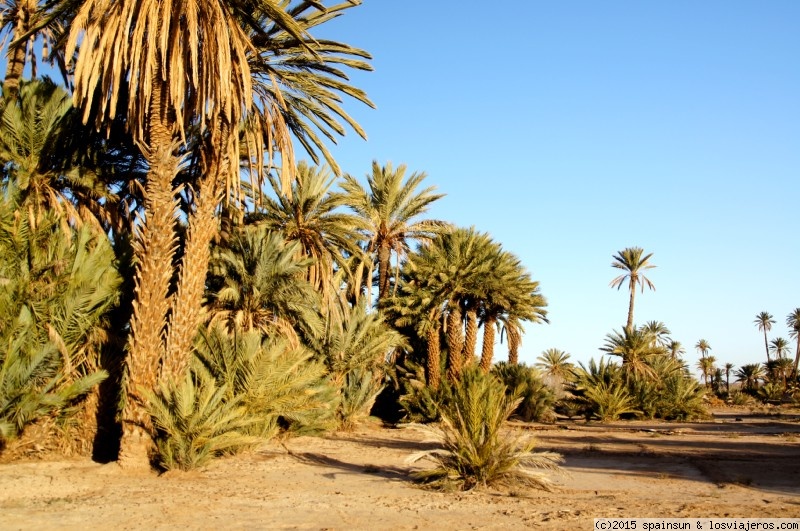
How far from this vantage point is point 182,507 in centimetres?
731

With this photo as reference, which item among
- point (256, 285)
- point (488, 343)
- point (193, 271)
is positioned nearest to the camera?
point (193, 271)

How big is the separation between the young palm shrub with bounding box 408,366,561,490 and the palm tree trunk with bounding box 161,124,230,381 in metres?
4.39

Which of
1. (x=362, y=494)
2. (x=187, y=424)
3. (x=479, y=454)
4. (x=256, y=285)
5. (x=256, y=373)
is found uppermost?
(x=256, y=285)

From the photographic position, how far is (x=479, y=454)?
838cm

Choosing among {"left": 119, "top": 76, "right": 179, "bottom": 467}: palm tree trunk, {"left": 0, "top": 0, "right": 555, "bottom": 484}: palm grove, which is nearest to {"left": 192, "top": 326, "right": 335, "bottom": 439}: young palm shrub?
{"left": 0, "top": 0, "right": 555, "bottom": 484}: palm grove

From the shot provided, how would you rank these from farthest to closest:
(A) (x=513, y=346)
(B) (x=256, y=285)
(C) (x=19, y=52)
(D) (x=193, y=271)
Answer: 1. (A) (x=513, y=346)
2. (B) (x=256, y=285)
3. (C) (x=19, y=52)
4. (D) (x=193, y=271)

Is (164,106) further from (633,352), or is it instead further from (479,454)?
(633,352)

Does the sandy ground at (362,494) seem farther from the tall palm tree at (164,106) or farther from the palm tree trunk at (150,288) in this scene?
the tall palm tree at (164,106)

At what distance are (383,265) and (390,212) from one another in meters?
2.18

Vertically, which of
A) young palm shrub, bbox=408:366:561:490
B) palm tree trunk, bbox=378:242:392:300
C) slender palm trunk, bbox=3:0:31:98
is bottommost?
young palm shrub, bbox=408:366:561:490

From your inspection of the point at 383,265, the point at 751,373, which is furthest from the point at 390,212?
the point at 751,373

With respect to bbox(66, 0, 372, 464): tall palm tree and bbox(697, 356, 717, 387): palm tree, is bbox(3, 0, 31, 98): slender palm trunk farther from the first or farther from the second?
bbox(697, 356, 717, 387): palm tree

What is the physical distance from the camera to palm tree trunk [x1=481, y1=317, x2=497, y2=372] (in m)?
25.8

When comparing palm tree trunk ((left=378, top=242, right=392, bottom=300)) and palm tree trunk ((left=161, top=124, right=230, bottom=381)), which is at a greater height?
palm tree trunk ((left=378, top=242, right=392, bottom=300))
